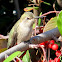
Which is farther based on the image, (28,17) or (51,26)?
(51,26)

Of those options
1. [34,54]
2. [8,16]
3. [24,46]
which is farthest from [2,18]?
[24,46]

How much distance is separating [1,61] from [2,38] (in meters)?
0.46

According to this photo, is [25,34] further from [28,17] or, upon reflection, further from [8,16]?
[8,16]

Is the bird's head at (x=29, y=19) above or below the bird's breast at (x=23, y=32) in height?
above

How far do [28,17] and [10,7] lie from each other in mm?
1994

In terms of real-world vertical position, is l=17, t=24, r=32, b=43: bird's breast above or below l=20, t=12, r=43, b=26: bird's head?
below

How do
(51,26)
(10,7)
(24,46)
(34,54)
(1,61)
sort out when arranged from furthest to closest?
1. (10,7)
2. (34,54)
3. (51,26)
4. (24,46)
5. (1,61)

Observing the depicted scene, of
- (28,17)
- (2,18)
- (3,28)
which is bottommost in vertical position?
(3,28)

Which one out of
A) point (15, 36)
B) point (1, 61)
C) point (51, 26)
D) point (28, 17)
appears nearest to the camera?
point (1, 61)

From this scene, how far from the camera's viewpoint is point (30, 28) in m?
0.78

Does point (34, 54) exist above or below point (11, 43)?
below

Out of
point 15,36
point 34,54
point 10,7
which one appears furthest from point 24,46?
point 10,7

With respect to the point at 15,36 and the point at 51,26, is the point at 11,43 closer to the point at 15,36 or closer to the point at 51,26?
the point at 15,36

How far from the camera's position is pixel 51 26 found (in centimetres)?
101
